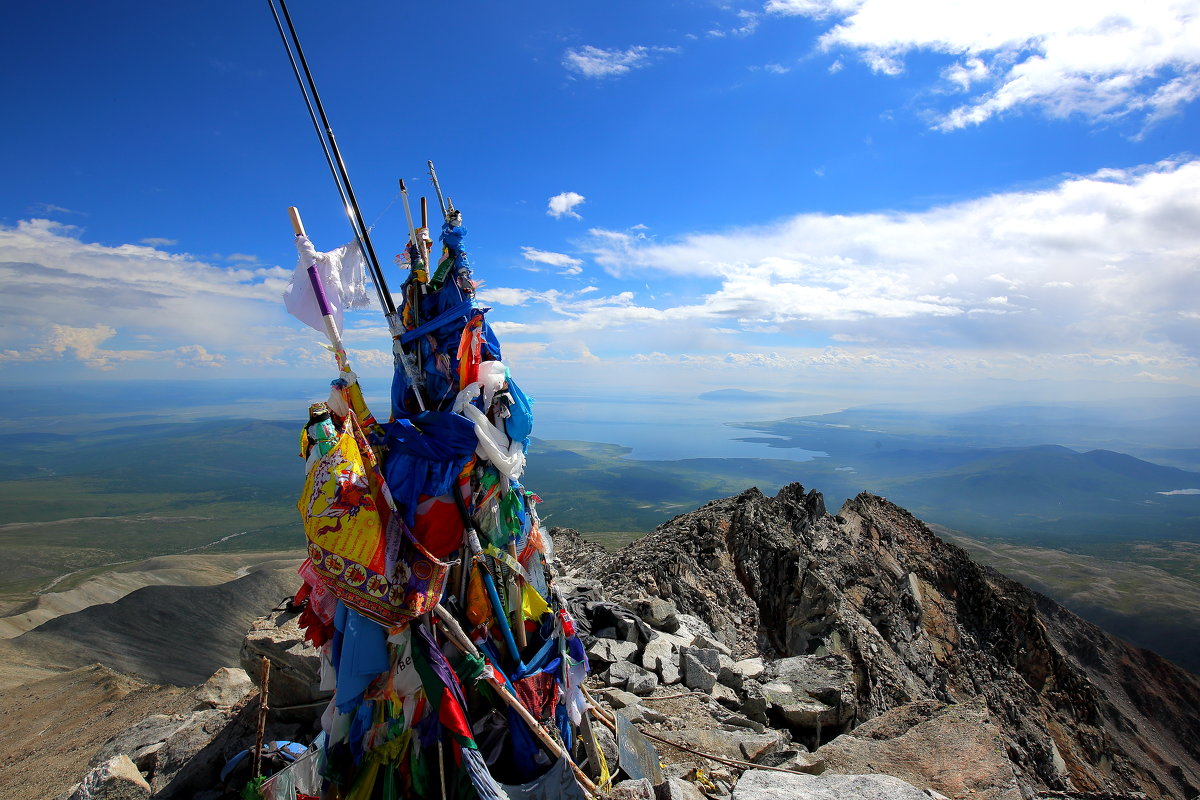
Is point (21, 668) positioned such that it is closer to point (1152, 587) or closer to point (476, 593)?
point (476, 593)

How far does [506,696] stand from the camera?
409 centimetres

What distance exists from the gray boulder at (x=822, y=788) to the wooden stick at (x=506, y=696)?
1.27m

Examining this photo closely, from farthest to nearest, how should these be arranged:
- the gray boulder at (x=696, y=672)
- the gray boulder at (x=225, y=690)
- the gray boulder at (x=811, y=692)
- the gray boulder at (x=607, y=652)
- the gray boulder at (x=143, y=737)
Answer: the gray boulder at (x=607, y=652) → the gray boulder at (x=696, y=672) → the gray boulder at (x=811, y=692) → the gray boulder at (x=225, y=690) → the gray boulder at (x=143, y=737)

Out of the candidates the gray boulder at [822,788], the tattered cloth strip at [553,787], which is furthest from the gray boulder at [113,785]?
the gray boulder at [822,788]

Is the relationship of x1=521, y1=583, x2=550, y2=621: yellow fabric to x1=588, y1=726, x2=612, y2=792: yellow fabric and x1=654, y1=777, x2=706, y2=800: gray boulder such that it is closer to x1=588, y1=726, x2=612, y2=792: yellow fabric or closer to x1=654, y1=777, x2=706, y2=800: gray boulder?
x1=588, y1=726, x2=612, y2=792: yellow fabric

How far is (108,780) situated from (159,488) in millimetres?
168713

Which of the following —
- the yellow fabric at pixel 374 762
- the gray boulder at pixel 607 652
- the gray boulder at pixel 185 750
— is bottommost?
the gray boulder at pixel 607 652

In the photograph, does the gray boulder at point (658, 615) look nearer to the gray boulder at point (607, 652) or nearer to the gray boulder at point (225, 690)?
the gray boulder at point (607, 652)

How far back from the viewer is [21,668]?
74.5ft

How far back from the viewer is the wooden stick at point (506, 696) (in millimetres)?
4062

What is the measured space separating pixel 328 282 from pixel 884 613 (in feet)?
45.7

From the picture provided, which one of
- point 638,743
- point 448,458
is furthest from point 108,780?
point 638,743

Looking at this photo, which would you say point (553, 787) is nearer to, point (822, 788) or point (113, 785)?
point (822, 788)

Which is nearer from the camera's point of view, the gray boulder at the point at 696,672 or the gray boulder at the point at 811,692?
the gray boulder at the point at 811,692
